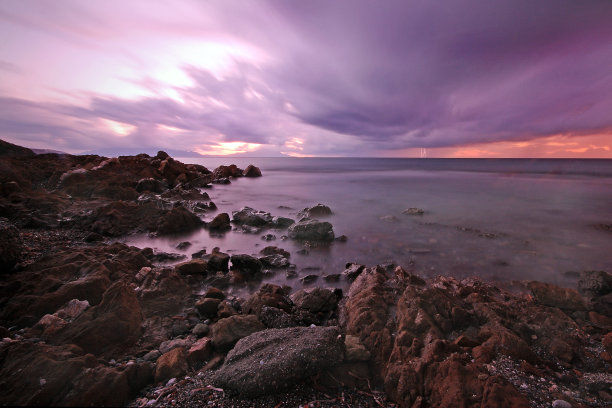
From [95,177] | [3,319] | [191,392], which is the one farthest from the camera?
[95,177]

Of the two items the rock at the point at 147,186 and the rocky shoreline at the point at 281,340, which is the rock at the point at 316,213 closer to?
the rocky shoreline at the point at 281,340

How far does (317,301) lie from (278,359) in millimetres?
2503

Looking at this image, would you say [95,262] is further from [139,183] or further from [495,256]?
[139,183]

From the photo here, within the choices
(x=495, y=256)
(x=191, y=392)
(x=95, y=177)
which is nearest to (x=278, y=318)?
(x=191, y=392)

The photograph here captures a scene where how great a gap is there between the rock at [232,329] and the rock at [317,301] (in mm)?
1306

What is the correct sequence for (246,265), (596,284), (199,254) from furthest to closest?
1. (199,254)
2. (246,265)
3. (596,284)

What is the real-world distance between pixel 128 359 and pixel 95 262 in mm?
3198

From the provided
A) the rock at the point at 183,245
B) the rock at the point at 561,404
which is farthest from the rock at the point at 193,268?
the rock at the point at 561,404

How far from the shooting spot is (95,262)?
591 centimetres

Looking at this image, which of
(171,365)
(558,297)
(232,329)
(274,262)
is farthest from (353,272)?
(171,365)

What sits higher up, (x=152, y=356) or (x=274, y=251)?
(x=152, y=356)

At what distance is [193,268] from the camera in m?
7.43

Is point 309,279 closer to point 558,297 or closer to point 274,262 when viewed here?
point 274,262

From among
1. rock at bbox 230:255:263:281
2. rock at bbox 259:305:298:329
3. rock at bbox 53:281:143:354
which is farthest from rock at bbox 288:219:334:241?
rock at bbox 53:281:143:354
